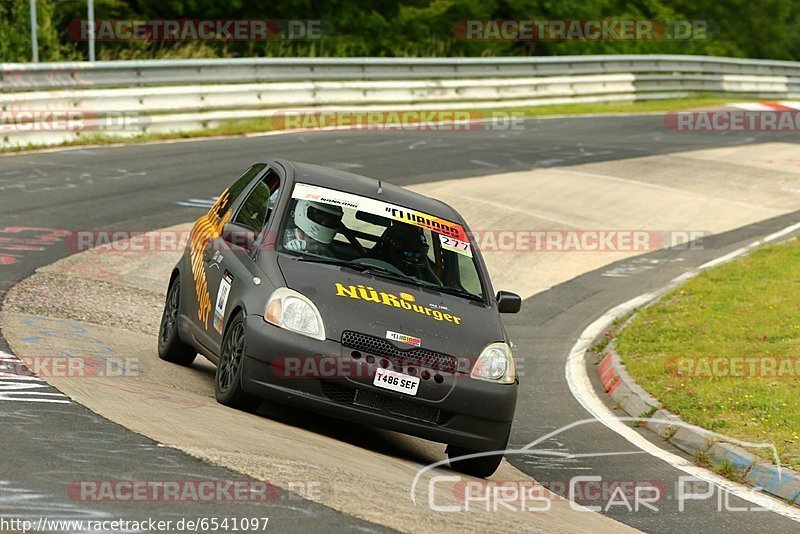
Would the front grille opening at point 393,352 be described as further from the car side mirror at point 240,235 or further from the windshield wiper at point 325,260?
the car side mirror at point 240,235

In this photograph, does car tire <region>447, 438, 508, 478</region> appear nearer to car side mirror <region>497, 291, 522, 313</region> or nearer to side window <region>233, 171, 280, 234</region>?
car side mirror <region>497, 291, 522, 313</region>

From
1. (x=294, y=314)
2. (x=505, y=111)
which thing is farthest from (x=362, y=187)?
(x=505, y=111)

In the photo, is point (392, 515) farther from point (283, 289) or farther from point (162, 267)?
point (162, 267)

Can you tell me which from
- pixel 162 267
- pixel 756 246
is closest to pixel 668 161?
pixel 756 246

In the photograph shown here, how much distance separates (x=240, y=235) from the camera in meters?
8.52

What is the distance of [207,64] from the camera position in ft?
81.7

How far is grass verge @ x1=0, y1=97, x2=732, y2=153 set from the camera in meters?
22.0

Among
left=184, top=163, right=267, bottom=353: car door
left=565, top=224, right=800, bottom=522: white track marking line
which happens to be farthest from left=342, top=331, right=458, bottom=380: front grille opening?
left=565, top=224, right=800, bottom=522: white track marking line

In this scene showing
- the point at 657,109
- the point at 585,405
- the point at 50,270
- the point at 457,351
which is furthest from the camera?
the point at 657,109

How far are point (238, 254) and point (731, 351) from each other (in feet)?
17.0

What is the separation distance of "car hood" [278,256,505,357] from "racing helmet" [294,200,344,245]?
1.25 feet

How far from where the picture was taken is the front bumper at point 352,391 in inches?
302

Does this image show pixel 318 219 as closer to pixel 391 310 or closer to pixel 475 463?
pixel 391 310

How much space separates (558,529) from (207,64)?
1965 cm
